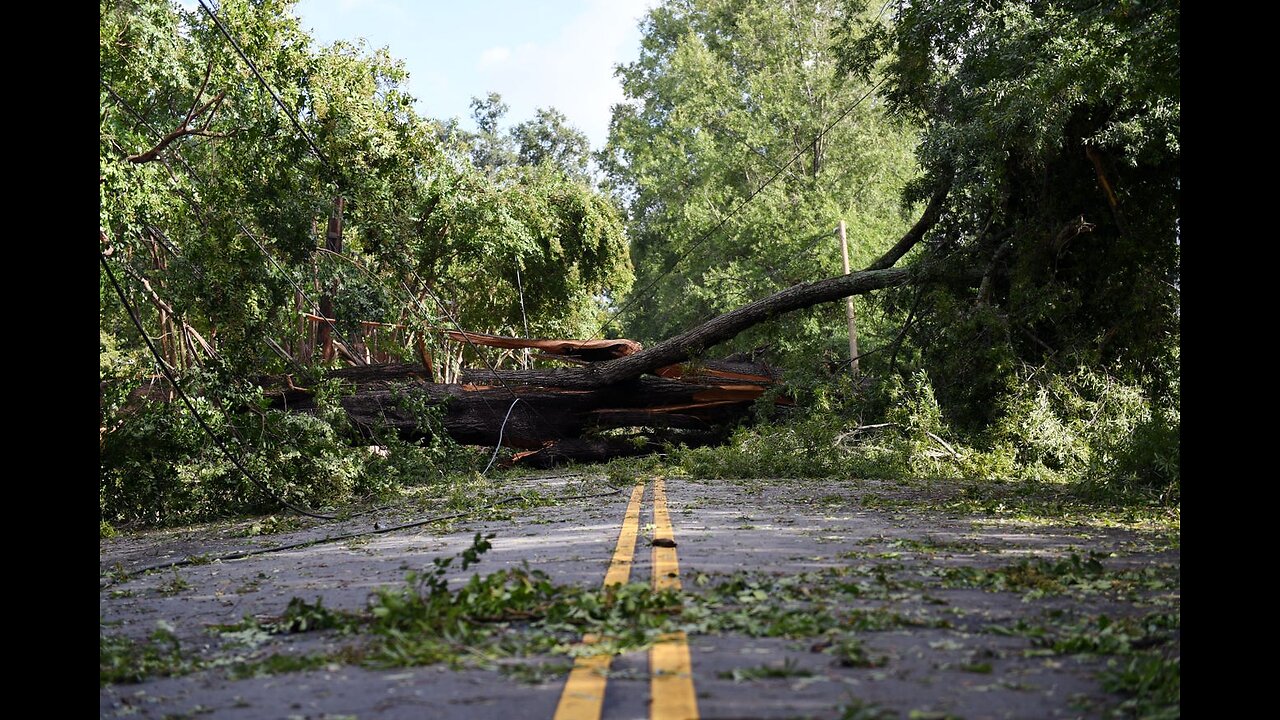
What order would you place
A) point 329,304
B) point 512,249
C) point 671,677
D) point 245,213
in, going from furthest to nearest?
point 512,249, point 329,304, point 245,213, point 671,677

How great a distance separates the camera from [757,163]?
1684 inches

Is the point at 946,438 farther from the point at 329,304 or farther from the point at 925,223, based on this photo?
the point at 329,304

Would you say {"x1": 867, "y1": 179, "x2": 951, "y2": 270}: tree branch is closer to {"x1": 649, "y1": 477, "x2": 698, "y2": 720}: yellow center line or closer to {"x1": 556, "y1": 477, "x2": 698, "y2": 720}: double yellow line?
{"x1": 649, "y1": 477, "x2": 698, "y2": 720}: yellow center line

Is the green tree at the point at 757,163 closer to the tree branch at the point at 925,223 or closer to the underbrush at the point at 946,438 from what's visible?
the tree branch at the point at 925,223

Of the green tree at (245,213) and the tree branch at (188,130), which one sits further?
the green tree at (245,213)

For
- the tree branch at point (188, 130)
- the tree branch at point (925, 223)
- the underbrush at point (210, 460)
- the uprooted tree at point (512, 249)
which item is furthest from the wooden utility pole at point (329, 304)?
→ the tree branch at point (925, 223)

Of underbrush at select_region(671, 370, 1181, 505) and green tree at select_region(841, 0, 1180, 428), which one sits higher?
green tree at select_region(841, 0, 1180, 428)

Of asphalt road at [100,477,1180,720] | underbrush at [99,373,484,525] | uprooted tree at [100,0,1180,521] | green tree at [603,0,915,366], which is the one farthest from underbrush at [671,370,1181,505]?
green tree at [603,0,915,366]

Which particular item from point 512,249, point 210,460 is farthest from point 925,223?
point 210,460

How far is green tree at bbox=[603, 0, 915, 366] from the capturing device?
3994cm

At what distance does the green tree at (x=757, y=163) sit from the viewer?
→ 39938 mm

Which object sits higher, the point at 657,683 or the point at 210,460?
the point at 210,460

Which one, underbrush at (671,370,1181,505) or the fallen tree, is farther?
the fallen tree
